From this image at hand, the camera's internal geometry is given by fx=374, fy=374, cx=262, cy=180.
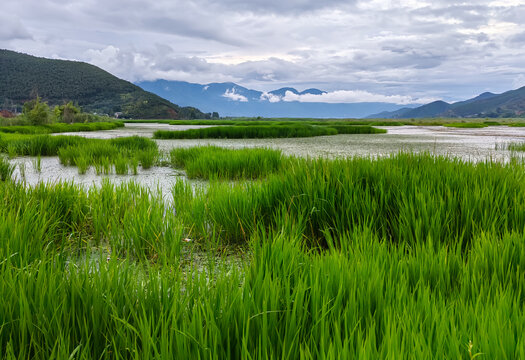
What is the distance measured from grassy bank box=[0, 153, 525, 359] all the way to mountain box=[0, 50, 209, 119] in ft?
277

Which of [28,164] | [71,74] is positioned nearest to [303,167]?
[28,164]

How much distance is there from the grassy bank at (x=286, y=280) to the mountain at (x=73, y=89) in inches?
3319

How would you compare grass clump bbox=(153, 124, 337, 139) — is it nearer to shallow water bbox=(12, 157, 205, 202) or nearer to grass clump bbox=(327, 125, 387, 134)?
grass clump bbox=(327, 125, 387, 134)

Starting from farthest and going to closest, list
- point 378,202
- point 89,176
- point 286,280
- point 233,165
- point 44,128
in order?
point 44,128
point 233,165
point 89,176
point 378,202
point 286,280

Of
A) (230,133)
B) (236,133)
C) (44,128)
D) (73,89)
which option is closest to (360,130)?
(236,133)

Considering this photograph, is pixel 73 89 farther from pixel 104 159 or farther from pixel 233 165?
pixel 233 165

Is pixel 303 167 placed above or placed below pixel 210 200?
above

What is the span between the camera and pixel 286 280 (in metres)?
1.25

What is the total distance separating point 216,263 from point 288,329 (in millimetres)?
1140

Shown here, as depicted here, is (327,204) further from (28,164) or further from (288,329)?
(28,164)

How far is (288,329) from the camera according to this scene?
971 millimetres

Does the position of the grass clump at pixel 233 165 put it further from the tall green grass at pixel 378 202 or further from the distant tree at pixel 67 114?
the distant tree at pixel 67 114

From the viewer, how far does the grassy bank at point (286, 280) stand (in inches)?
Answer: 35.0

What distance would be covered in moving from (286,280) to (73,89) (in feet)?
330
